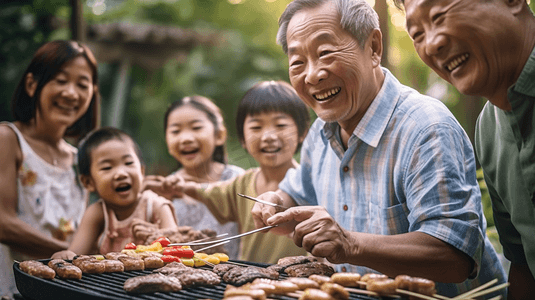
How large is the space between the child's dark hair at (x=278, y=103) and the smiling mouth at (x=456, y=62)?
5.50 ft

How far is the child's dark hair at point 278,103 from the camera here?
3594 millimetres

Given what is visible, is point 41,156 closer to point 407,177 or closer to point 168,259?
point 168,259

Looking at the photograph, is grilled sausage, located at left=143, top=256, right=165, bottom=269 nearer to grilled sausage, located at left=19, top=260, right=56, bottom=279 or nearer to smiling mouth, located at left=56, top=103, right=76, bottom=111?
grilled sausage, located at left=19, top=260, right=56, bottom=279

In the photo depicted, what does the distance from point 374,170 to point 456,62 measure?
0.74 meters

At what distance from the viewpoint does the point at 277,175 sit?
3.67 meters

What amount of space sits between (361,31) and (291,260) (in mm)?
1193

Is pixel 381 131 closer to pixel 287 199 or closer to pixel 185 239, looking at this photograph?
pixel 287 199

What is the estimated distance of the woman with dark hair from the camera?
13.2 ft

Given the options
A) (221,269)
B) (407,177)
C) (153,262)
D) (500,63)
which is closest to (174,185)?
(153,262)

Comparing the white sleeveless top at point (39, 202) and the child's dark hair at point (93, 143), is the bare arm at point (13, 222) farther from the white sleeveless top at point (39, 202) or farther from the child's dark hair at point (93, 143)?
the child's dark hair at point (93, 143)

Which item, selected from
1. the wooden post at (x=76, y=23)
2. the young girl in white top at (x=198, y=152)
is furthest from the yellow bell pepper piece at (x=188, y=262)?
the wooden post at (x=76, y=23)

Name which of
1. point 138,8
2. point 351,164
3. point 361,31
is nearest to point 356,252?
point 351,164

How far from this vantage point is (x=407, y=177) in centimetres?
234

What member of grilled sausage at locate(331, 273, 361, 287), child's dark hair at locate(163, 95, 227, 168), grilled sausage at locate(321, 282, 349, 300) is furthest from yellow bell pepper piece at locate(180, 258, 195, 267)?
child's dark hair at locate(163, 95, 227, 168)
